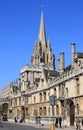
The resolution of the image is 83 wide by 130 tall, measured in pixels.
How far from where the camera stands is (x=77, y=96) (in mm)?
49750

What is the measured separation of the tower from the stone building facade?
22.7 metres

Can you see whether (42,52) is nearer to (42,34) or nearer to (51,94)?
(42,34)

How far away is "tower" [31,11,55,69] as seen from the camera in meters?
128

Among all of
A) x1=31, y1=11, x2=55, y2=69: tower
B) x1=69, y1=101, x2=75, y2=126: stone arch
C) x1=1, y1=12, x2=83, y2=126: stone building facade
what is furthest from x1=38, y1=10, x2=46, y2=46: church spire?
x1=69, y1=101, x2=75, y2=126: stone arch

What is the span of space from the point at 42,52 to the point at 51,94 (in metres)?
68.3

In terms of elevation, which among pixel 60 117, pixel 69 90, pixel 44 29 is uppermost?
pixel 44 29

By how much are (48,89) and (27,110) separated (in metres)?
20.4

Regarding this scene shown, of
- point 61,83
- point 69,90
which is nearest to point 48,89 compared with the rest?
point 61,83

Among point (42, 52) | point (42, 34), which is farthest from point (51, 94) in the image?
point (42, 34)

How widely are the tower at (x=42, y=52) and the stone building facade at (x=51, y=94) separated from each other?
22.7 meters

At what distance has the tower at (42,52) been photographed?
128250 mm

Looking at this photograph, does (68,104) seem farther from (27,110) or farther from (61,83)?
(27,110)

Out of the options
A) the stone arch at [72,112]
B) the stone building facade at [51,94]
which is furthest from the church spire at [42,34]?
the stone arch at [72,112]

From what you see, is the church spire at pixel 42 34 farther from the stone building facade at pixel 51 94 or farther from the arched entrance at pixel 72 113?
the arched entrance at pixel 72 113
